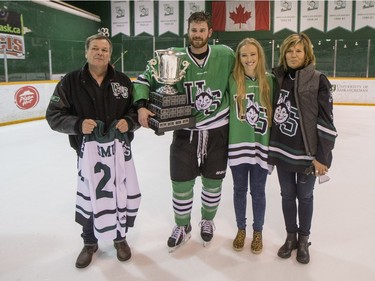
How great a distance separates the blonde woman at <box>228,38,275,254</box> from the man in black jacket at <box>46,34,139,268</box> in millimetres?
523

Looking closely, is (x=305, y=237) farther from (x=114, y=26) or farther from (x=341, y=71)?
(x=114, y=26)

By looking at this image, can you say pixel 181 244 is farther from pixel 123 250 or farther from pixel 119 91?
pixel 119 91

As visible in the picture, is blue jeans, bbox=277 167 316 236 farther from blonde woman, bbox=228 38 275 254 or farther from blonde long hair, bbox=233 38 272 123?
blonde long hair, bbox=233 38 272 123

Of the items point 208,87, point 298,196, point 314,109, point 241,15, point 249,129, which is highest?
point 241,15

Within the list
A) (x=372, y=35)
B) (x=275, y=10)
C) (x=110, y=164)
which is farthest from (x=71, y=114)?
(x=372, y=35)

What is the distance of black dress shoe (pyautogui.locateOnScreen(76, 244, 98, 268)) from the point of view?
1774 millimetres

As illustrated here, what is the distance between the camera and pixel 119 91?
67.9 inches

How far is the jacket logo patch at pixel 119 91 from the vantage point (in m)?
1.71

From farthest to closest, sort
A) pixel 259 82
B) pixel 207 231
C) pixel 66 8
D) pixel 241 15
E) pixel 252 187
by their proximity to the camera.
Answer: pixel 241 15
pixel 66 8
pixel 207 231
pixel 252 187
pixel 259 82

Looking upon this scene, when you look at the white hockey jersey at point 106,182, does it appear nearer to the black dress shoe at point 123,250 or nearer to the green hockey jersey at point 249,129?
the black dress shoe at point 123,250

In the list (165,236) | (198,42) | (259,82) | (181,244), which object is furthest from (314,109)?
(165,236)

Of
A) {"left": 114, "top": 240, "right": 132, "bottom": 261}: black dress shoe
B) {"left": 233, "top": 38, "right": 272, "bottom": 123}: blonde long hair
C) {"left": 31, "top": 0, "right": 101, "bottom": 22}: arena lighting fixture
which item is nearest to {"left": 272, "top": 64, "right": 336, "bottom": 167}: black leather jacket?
{"left": 233, "top": 38, "right": 272, "bottom": 123}: blonde long hair

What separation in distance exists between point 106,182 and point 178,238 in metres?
0.55

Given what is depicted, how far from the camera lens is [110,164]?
5.61 ft
